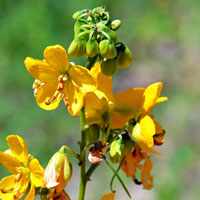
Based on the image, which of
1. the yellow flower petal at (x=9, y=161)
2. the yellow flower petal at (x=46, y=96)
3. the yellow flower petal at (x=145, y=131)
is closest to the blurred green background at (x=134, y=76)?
the yellow flower petal at (x=9, y=161)

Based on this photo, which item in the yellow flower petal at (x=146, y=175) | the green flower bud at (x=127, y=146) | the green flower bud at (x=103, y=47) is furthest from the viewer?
the yellow flower petal at (x=146, y=175)

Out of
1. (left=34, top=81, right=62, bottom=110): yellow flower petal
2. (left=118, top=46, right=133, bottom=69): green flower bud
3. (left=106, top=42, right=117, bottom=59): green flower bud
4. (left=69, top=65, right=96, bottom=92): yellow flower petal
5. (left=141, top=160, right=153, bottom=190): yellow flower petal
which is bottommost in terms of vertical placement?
(left=141, top=160, right=153, bottom=190): yellow flower petal

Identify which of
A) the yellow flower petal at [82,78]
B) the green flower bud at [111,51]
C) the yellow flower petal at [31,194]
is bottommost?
the yellow flower petal at [31,194]

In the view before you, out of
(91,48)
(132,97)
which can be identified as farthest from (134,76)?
(91,48)

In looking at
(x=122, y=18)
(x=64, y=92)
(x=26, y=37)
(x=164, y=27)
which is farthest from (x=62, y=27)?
(x=64, y=92)

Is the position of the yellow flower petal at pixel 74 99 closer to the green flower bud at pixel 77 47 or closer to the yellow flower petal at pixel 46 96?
the yellow flower petal at pixel 46 96

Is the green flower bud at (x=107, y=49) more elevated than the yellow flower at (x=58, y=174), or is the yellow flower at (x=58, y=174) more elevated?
the green flower bud at (x=107, y=49)

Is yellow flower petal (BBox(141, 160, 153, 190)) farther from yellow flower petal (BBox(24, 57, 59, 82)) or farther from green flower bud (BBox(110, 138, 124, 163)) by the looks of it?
yellow flower petal (BBox(24, 57, 59, 82))

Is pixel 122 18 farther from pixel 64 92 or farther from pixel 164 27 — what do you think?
pixel 64 92

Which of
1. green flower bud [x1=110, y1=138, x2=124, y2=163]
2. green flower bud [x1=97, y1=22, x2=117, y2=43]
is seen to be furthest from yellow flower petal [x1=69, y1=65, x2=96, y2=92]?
green flower bud [x1=110, y1=138, x2=124, y2=163]

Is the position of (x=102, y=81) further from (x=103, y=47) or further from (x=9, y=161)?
(x=9, y=161)
